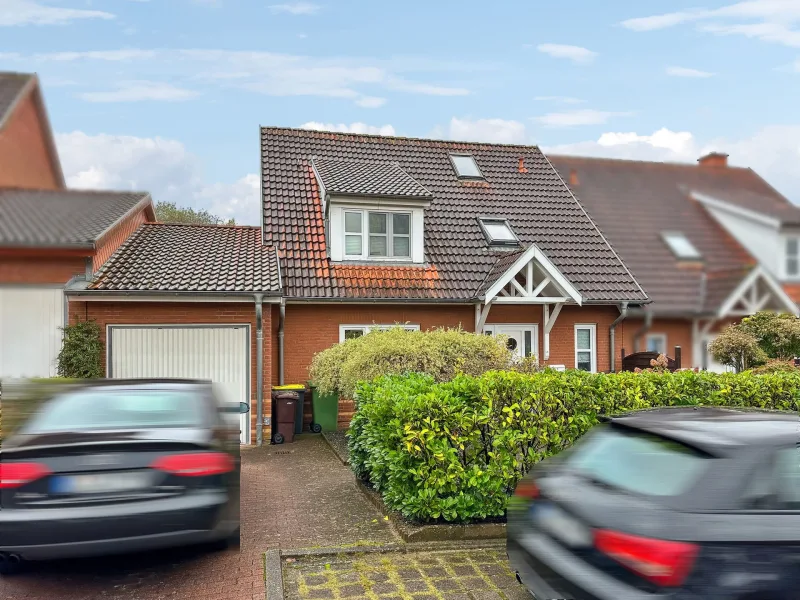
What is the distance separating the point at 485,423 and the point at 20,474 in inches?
155

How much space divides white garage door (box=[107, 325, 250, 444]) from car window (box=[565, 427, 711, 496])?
8.65 meters

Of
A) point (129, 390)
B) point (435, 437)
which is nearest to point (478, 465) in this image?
point (435, 437)

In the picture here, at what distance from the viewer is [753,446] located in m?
3.37

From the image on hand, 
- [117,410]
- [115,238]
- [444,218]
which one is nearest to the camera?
[117,410]

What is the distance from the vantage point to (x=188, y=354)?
37.9 feet

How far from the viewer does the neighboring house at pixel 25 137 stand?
14.1 meters

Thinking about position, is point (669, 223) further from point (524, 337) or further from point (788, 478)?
point (524, 337)

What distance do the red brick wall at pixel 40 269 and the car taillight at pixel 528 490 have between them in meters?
9.72

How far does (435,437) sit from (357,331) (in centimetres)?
803

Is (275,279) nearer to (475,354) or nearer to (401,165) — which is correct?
(475,354)

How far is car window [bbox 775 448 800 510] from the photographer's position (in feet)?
10.6

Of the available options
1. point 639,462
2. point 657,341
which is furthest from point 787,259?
point 639,462

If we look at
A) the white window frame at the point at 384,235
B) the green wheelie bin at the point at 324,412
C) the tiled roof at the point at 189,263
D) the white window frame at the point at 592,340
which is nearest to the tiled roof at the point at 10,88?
the tiled roof at the point at 189,263

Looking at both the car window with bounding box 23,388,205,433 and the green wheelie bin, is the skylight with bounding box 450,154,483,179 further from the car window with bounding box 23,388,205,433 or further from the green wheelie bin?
the car window with bounding box 23,388,205,433
